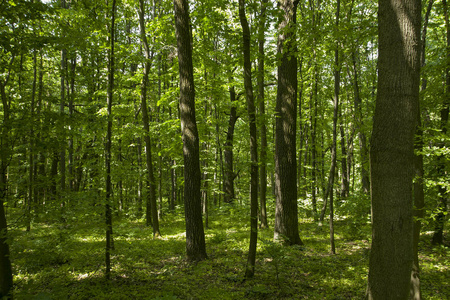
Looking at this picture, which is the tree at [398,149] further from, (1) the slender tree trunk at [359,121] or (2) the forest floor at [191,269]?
(1) the slender tree trunk at [359,121]

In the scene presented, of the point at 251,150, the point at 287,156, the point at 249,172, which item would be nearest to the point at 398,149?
the point at 251,150

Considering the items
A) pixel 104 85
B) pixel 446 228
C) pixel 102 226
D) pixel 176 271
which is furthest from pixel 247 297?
pixel 446 228

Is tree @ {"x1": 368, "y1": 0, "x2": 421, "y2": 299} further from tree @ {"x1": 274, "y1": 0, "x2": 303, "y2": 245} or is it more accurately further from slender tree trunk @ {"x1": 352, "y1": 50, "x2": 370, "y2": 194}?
tree @ {"x1": 274, "y1": 0, "x2": 303, "y2": 245}

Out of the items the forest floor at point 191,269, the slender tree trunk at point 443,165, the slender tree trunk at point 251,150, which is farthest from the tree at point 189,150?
the slender tree trunk at point 443,165

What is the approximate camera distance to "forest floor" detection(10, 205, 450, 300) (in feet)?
15.9

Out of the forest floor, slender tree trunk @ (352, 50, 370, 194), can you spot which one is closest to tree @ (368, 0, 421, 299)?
the forest floor

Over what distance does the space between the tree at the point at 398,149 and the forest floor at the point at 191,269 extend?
2.38m

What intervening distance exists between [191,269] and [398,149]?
540cm

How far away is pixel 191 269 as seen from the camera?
6.30 m

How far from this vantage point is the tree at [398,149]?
2.76m

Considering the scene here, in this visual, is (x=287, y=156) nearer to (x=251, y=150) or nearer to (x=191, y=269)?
(x=251, y=150)

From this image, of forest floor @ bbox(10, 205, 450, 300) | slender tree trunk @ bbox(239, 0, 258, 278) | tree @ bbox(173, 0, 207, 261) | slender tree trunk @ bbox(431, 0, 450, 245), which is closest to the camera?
forest floor @ bbox(10, 205, 450, 300)

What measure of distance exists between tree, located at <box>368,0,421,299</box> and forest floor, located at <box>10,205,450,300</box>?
2.38 m

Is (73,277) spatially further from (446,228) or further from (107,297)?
(446,228)
